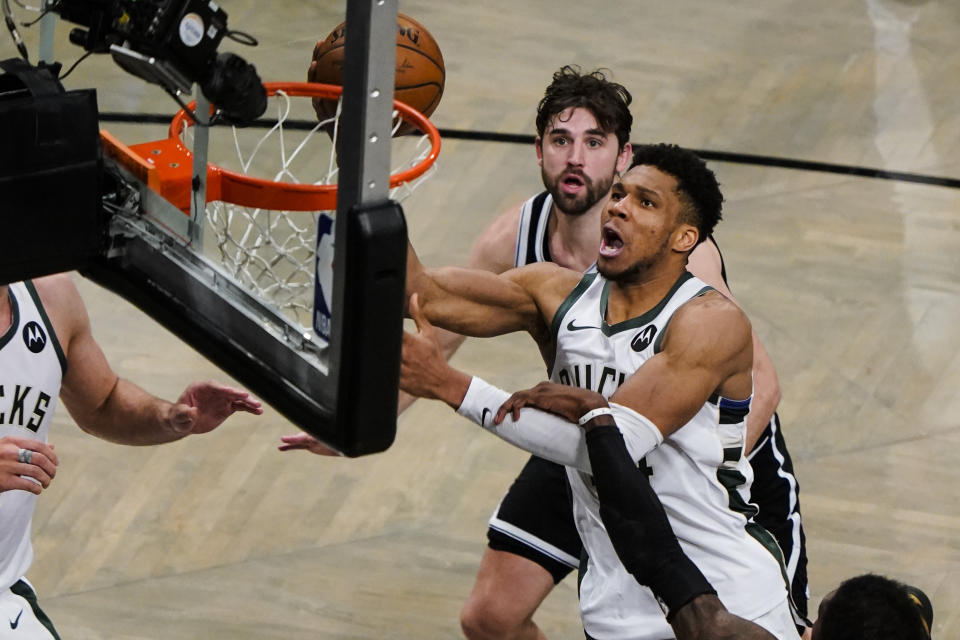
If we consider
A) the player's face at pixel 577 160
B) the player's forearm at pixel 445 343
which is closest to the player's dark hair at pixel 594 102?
the player's face at pixel 577 160

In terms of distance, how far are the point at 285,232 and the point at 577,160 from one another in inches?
39.3

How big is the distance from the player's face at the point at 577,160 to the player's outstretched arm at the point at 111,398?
1187 mm

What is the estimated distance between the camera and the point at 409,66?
15.9 ft

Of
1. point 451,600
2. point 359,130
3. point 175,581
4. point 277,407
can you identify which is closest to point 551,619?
point 451,600

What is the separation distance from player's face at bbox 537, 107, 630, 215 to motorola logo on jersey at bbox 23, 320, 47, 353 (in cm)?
150

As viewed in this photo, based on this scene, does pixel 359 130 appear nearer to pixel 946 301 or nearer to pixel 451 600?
pixel 451 600

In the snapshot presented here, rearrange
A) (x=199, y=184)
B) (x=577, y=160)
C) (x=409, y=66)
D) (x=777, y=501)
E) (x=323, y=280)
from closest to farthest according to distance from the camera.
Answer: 1. (x=323, y=280)
2. (x=199, y=184)
3. (x=777, y=501)
4. (x=577, y=160)
5. (x=409, y=66)

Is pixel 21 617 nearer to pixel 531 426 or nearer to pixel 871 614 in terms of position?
pixel 531 426

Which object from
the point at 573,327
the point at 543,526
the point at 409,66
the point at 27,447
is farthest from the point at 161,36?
the point at 409,66

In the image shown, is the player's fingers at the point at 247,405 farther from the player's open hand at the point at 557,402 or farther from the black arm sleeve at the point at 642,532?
the black arm sleeve at the point at 642,532

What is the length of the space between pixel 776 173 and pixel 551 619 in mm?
3064

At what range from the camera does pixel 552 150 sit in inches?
177

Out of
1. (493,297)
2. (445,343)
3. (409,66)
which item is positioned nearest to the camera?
(493,297)

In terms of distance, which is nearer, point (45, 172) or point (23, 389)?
point (45, 172)
